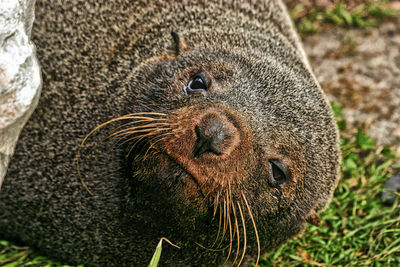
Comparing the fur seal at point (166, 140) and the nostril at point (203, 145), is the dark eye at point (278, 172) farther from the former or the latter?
the nostril at point (203, 145)

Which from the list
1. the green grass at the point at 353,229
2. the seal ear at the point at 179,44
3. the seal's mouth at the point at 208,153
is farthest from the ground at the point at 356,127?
the seal ear at the point at 179,44

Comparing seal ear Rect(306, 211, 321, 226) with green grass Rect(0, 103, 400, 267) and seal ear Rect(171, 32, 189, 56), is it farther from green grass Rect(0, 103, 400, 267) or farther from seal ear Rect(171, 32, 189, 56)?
seal ear Rect(171, 32, 189, 56)

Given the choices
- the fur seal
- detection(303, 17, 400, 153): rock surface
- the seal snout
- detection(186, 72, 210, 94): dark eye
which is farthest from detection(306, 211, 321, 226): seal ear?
detection(303, 17, 400, 153): rock surface

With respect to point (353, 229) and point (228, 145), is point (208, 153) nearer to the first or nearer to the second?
point (228, 145)

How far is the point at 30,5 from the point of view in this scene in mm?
3096

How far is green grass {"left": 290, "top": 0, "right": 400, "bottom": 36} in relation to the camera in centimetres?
593

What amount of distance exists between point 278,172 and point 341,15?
355 cm

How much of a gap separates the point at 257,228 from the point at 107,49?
1.74 meters

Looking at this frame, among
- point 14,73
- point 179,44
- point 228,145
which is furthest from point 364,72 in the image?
point 14,73

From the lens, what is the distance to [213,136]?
2.64m

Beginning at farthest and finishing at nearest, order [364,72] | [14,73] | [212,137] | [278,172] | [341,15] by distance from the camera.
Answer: [341,15] → [364,72] → [278,172] → [14,73] → [212,137]

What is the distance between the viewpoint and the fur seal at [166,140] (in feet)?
9.35

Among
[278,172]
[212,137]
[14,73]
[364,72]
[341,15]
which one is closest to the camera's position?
[212,137]

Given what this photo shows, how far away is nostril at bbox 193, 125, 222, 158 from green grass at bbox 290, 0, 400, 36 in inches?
144
